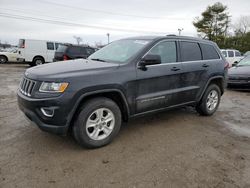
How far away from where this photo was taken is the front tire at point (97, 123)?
3.17 m

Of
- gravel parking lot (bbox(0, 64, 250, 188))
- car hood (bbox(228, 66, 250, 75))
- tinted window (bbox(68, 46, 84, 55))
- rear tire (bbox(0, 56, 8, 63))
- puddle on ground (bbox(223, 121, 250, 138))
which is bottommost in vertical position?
gravel parking lot (bbox(0, 64, 250, 188))

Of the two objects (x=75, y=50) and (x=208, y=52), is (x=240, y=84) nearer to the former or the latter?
(x=208, y=52)

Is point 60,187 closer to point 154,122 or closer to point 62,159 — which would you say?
point 62,159

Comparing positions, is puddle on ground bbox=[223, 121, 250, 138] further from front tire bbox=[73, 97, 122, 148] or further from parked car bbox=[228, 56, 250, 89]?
parked car bbox=[228, 56, 250, 89]

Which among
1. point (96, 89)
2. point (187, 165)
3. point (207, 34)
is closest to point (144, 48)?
point (96, 89)

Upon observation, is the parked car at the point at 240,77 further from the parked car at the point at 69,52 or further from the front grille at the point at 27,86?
the front grille at the point at 27,86

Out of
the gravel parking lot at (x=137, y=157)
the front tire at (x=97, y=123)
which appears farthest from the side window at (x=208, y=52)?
A: the front tire at (x=97, y=123)

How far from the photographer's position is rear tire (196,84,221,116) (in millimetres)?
5027

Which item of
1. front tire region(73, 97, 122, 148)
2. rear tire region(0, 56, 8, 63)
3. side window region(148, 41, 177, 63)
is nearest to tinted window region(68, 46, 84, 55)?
rear tire region(0, 56, 8, 63)

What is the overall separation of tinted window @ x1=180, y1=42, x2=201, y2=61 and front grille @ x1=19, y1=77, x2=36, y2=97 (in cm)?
287

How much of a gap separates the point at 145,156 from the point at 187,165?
0.60m

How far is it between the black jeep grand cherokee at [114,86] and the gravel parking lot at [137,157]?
39cm

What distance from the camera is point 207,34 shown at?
1324 inches

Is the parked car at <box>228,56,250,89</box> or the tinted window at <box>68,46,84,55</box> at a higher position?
the tinted window at <box>68,46,84,55</box>
